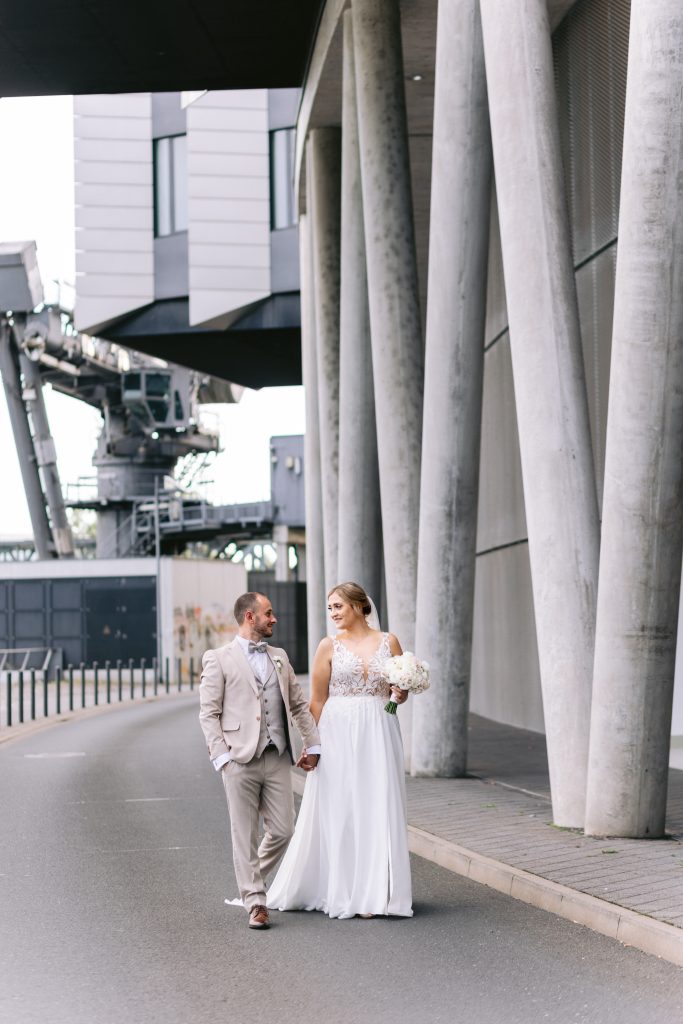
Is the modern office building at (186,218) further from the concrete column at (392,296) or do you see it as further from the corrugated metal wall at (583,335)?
the concrete column at (392,296)

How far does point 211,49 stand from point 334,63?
307cm

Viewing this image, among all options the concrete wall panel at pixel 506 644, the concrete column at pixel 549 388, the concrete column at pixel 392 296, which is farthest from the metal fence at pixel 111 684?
the concrete column at pixel 549 388

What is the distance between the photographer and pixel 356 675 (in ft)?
27.1

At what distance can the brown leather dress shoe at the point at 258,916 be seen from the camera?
771 cm

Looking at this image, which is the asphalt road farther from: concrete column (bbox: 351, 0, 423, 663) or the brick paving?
concrete column (bbox: 351, 0, 423, 663)

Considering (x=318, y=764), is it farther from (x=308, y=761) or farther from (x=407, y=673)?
(x=407, y=673)

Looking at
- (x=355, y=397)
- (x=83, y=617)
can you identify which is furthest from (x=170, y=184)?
(x=355, y=397)

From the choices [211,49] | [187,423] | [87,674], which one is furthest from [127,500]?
[211,49]


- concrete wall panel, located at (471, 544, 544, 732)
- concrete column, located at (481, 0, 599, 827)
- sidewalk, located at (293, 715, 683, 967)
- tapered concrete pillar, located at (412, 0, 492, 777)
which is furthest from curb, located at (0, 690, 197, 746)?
concrete column, located at (481, 0, 599, 827)

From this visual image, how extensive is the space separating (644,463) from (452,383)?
507 centimetres

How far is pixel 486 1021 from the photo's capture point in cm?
570

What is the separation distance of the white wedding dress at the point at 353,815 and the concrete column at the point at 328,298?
17.9 meters

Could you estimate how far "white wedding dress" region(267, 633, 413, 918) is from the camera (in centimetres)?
798

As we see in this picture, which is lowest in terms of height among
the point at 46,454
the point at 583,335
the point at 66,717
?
the point at 66,717
